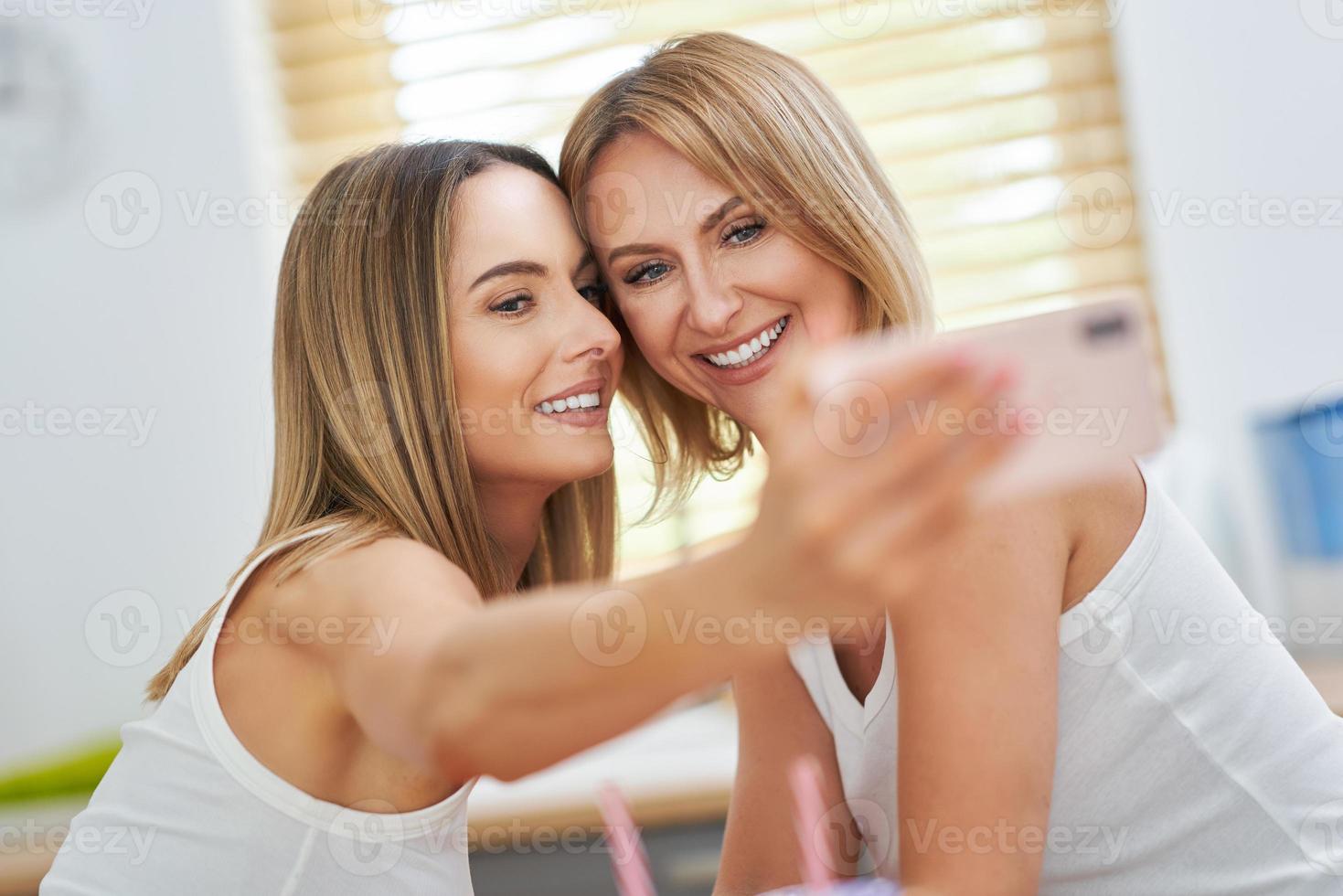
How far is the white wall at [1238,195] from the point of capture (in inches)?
71.7

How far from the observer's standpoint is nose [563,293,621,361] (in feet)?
3.62

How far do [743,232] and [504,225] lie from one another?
0.74 ft

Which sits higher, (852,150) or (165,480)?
(852,150)

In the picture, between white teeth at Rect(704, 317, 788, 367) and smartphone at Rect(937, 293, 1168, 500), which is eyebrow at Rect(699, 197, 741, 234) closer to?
white teeth at Rect(704, 317, 788, 367)

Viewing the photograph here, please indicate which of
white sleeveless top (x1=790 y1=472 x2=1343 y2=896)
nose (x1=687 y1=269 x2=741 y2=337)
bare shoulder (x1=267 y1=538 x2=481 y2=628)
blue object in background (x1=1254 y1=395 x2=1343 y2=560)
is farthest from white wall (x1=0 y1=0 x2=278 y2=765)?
blue object in background (x1=1254 y1=395 x2=1343 y2=560)

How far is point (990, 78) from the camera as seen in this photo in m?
1.91

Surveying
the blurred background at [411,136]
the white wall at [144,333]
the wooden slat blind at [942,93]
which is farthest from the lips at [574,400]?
the white wall at [144,333]

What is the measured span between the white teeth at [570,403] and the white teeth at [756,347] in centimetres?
14

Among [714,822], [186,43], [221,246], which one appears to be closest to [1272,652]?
[714,822]

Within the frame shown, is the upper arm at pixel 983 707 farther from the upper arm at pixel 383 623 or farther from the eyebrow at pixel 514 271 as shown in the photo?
the eyebrow at pixel 514 271

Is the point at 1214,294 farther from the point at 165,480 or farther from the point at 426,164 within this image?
the point at 165,480

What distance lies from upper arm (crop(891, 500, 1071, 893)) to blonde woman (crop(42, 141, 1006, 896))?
0.25 m

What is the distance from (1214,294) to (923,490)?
5.29 ft

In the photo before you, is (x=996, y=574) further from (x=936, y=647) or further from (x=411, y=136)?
(x=411, y=136)
